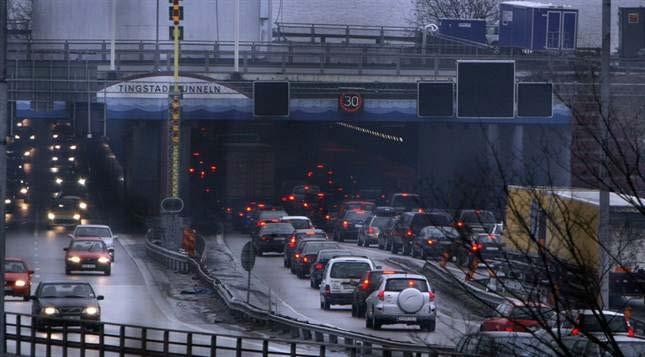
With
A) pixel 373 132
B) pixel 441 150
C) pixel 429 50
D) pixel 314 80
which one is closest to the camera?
pixel 314 80

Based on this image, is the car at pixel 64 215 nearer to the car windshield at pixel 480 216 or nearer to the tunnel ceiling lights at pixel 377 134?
the tunnel ceiling lights at pixel 377 134

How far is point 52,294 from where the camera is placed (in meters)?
33.7

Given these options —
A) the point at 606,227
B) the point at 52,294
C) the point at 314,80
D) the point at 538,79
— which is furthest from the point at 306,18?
the point at 606,227

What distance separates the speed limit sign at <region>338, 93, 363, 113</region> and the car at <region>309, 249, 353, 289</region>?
64.6ft

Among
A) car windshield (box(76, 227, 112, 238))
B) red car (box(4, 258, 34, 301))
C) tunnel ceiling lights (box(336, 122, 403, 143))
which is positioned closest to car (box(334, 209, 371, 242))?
car windshield (box(76, 227, 112, 238))

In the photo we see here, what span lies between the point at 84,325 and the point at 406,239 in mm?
27054

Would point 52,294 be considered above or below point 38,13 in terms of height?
below

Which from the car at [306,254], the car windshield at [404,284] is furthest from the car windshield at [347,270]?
the car at [306,254]

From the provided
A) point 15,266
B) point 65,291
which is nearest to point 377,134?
point 15,266

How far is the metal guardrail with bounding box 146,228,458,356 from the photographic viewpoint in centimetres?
2128

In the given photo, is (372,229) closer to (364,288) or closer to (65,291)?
(364,288)

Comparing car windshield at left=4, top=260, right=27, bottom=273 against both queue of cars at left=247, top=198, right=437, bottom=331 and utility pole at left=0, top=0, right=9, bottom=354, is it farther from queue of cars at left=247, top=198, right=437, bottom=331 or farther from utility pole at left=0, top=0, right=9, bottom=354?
utility pole at left=0, top=0, right=9, bottom=354

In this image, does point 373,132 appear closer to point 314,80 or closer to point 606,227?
point 314,80

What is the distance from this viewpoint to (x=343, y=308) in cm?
3825
